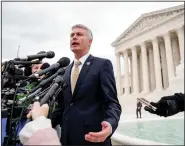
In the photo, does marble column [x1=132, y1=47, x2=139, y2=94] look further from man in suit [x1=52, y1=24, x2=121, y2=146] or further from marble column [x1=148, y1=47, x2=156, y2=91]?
man in suit [x1=52, y1=24, x2=121, y2=146]

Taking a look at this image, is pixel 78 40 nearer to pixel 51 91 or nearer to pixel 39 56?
pixel 39 56

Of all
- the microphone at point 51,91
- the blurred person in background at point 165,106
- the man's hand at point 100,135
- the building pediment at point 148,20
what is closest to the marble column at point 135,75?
the building pediment at point 148,20

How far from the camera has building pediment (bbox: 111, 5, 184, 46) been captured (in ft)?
123

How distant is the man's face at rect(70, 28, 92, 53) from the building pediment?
119ft

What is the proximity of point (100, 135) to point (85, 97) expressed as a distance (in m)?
0.66

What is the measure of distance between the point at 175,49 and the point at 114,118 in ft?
130

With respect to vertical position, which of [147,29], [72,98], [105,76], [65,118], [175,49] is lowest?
[65,118]

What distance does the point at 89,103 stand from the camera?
2533 millimetres

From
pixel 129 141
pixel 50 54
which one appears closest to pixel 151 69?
pixel 129 141

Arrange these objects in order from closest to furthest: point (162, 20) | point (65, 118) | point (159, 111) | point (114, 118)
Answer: point (159, 111)
point (114, 118)
point (65, 118)
point (162, 20)

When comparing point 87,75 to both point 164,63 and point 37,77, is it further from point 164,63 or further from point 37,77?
point 164,63

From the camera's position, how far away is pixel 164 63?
41.7 metres

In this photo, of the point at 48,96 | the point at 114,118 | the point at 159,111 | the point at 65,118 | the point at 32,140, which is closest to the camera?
the point at 32,140

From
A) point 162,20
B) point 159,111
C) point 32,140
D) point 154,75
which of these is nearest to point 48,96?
point 32,140
